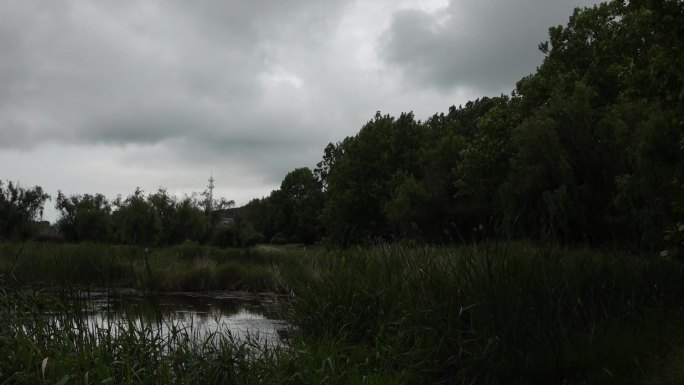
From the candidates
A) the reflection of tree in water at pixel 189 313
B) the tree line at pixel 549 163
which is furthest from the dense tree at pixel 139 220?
the reflection of tree in water at pixel 189 313

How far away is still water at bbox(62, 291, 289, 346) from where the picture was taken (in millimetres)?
5520

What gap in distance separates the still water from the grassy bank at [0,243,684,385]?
0.25 m

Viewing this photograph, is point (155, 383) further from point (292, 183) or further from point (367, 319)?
point (292, 183)

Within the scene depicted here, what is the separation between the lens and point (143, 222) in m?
38.2

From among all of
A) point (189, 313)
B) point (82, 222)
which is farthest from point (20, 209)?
point (189, 313)

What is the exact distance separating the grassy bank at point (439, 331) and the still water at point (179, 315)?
0.25 meters

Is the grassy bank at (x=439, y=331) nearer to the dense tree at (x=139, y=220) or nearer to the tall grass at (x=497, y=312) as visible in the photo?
the tall grass at (x=497, y=312)

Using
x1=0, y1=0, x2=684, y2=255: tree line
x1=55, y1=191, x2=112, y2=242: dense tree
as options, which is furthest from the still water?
Answer: x1=55, y1=191, x2=112, y2=242: dense tree

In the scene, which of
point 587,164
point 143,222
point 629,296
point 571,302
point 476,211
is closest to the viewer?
point 571,302

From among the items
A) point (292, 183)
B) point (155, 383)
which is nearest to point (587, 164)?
point (155, 383)

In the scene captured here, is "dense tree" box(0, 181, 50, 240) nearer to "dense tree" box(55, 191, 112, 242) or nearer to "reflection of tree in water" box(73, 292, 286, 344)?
"dense tree" box(55, 191, 112, 242)

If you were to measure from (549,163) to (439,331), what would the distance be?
1192 centimetres

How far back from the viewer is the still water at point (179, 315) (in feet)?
18.1

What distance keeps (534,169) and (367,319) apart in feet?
38.2
